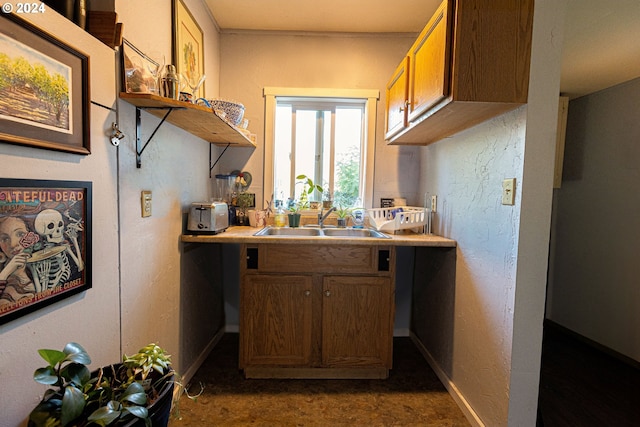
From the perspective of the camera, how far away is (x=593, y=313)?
2.44m

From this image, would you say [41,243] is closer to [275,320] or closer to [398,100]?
[275,320]

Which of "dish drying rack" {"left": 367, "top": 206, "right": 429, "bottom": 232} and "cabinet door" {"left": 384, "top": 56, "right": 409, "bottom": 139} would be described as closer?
"cabinet door" {"left": 384, "top": 56, "right": 409, "bottom": 139}

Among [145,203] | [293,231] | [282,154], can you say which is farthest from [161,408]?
[282,154]

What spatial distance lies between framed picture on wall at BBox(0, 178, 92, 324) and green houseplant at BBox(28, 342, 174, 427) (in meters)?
0.18

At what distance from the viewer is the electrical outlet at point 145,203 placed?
1320 millimetres

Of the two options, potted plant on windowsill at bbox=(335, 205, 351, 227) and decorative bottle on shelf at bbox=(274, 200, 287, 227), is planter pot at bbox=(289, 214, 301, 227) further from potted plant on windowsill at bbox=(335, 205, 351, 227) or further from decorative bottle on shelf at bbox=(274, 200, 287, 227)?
potted plant on windowsill at bbox=(335, 205, 351, 227)

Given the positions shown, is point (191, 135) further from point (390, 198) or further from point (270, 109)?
point (390, 198)

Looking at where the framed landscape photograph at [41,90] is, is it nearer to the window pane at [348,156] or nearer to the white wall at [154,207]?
the white wall at [154,207]

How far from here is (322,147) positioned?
2.54 meters

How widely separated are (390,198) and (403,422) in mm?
1557

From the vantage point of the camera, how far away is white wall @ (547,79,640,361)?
2.20 m

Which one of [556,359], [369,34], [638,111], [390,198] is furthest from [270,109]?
[556,359]

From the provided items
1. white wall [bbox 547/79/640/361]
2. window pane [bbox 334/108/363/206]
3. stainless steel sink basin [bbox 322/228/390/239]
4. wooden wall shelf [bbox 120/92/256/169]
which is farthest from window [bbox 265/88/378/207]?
white wall [bbox 547/79/640/361]

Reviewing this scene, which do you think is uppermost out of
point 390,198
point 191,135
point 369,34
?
point 369,34
